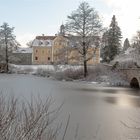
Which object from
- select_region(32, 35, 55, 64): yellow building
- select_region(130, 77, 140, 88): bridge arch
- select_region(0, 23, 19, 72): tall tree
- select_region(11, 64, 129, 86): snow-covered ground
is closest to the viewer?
select_region(130, 77, 140, 88): bridge arch

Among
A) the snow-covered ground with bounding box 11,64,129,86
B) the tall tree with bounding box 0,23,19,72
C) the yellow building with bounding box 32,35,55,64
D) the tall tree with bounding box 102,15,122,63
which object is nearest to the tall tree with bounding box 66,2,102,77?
the snow-covered ground with bounding box 11,64,129,86

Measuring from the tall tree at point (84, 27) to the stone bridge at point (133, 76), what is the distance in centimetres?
675

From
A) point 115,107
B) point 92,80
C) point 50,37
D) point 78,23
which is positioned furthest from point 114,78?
point 50,37

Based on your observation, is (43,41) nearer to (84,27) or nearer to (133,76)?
(84,27)

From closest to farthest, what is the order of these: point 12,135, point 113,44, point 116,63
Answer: point 12,135 < point 116,63 < point 113,44

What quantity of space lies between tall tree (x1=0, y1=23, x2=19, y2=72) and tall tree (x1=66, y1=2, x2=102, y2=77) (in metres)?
21.5

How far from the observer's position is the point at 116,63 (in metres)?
38.4

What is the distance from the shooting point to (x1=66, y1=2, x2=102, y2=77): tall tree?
38625 mm

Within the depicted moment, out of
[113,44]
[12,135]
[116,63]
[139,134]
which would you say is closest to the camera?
[12,135]

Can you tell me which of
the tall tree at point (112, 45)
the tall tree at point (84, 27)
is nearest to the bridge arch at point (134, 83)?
the tall tree at point (84, 27)

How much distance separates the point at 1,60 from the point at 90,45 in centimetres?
2343

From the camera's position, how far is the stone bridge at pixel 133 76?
102 feet

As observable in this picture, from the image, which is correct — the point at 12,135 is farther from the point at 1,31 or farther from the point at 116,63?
the point at 1,31

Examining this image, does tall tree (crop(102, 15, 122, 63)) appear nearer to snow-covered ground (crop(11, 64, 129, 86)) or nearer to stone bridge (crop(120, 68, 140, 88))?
snow-covered ground (crop(11, 64, 129, 86))
